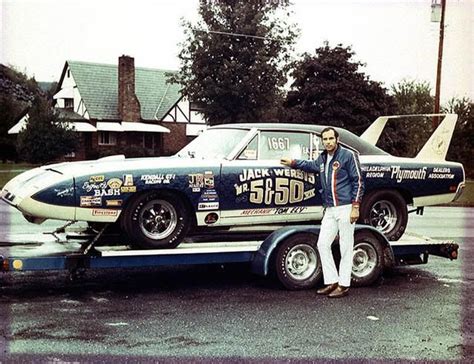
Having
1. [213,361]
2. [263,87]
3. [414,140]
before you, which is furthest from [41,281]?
[414,140]

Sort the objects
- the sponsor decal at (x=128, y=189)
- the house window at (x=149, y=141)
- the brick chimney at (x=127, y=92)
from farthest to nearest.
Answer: the house window at (x=149, y=141) → the brick chimney at (x=127, y=92) → the sponsor decal at (x=128, y=189)

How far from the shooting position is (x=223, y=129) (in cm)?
800

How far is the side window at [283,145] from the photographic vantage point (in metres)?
7.45

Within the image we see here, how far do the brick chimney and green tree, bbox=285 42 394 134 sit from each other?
526 inches

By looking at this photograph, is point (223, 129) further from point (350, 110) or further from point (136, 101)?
point (136, 101)

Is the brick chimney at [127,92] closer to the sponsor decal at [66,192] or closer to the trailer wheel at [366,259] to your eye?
the trailer wheel at [366,259]

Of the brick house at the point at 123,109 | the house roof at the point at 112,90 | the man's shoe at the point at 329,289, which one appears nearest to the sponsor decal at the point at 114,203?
the man's shoe at the point at 329,289

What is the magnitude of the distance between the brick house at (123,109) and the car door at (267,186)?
3417 centimetres

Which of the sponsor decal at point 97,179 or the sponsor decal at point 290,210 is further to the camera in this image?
the sponsor decal at point 290,210

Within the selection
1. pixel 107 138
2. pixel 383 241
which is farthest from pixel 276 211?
pixel 107 138

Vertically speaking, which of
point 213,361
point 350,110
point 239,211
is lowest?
point 213,361

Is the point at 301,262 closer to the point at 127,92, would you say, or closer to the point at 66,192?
the point at 66,192

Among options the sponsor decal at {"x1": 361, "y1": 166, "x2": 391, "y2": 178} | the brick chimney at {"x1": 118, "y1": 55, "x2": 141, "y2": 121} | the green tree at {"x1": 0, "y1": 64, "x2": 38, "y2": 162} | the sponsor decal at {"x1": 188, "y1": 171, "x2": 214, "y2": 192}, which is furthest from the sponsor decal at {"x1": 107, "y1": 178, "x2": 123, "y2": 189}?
the brick chimney at {"x1": 118, "y1": 55, "x2": 141, "y2": 121}

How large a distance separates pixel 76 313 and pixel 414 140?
3596cm
